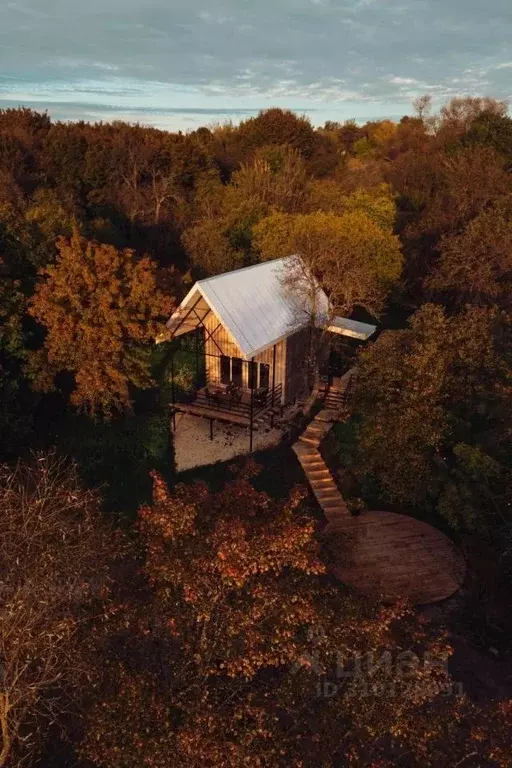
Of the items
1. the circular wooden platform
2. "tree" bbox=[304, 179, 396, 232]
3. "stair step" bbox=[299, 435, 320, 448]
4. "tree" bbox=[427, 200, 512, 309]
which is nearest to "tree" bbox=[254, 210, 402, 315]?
"tree" bbox=[427, 200, 512, 309]

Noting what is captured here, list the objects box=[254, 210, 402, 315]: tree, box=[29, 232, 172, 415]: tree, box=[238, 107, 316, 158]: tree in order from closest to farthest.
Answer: box=[29, 232, 172, 415]: tree, box=[254, 210, 402, 315]: tree, box=[238, 107, 316, 158]: tree

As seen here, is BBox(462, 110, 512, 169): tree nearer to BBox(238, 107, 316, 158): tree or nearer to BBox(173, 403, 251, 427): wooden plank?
BBox(238, 107, 316, 158): tree

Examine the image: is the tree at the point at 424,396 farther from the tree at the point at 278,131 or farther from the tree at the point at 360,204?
the tree at the point at 278,131

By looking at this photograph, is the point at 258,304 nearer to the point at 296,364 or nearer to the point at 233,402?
the point at 296,364

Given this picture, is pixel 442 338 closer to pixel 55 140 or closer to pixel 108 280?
pixel 108 280

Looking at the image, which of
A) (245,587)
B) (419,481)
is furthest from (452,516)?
(245,587)

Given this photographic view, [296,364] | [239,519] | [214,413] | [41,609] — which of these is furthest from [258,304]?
[41,609]
